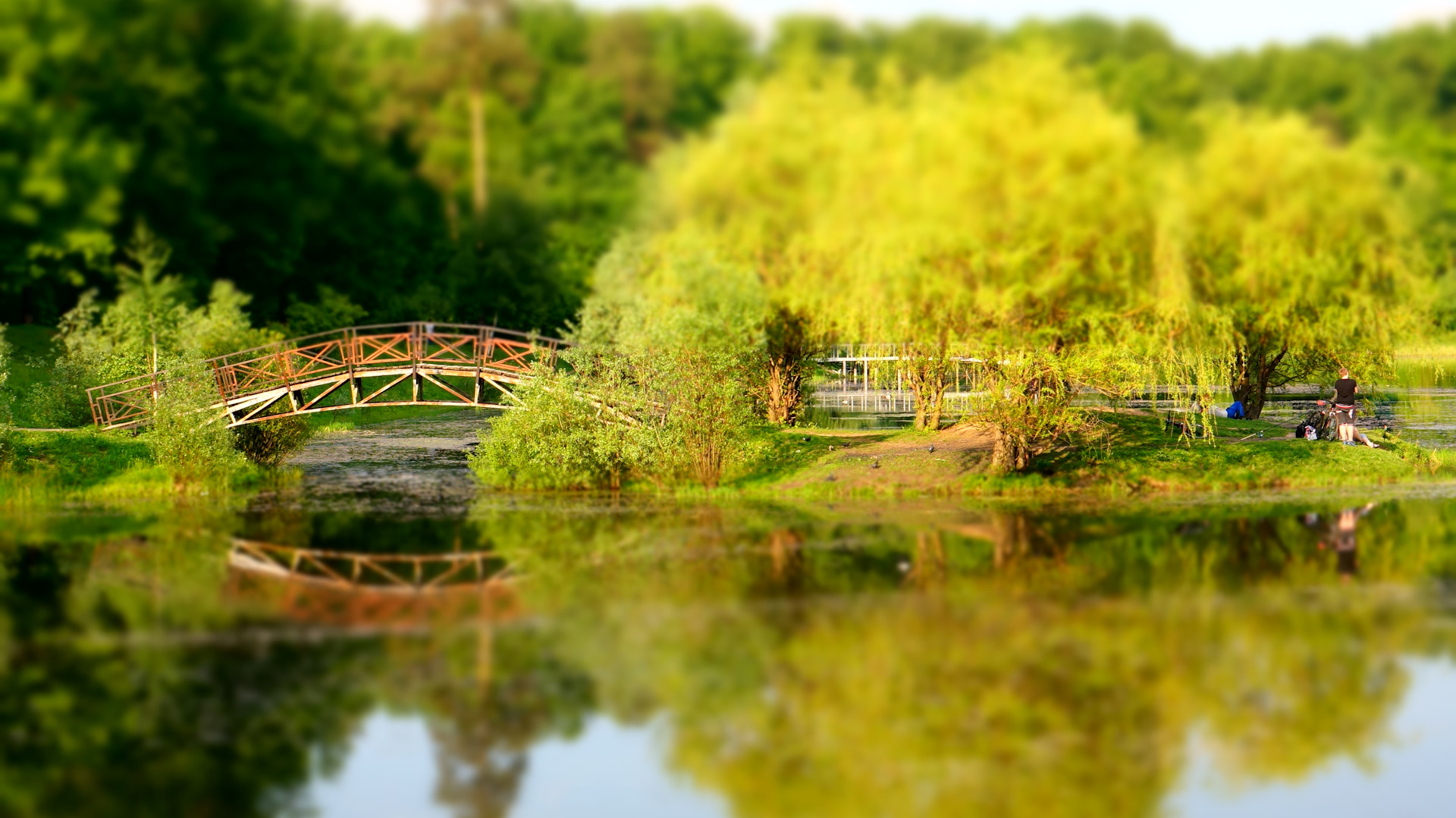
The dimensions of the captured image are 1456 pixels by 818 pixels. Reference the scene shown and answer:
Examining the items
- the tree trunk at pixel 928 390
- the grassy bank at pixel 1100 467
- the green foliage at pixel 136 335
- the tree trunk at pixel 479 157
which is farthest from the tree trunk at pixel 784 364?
the tree trunk at pixel 479 157

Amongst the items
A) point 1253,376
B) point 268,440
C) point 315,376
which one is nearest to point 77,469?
point 268,440

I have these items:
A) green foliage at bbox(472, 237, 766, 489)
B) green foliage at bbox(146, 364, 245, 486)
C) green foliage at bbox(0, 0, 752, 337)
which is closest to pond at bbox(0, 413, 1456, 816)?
green foliage at bbox(472, 237, 766, 489)

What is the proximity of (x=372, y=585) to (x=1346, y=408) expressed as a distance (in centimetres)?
2159

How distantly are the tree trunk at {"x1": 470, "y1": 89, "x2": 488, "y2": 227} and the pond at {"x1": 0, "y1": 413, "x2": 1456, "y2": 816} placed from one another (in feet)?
147

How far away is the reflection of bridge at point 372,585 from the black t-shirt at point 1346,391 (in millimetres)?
19046

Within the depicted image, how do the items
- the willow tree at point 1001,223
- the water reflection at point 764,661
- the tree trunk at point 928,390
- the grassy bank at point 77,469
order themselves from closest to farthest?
the water reflection at point 764,661 < the willow tree at point 1001,223 < the grassy bank at point 77,469 < the tree trunk at point 928,390

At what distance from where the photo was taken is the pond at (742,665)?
13062 millimetres

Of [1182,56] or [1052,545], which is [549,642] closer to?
[1052,545]

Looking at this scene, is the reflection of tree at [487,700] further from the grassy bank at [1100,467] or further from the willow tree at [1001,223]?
the willow tree at [1001,223]

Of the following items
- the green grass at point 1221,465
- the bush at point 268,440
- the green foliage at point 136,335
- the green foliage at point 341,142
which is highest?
the green foliage at point 341,142

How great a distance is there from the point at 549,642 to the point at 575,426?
13638 millimetres

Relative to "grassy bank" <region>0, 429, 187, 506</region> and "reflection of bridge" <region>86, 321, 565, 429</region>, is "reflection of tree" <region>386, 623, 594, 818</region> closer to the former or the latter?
"reflection of bridge" <region>86, 321, 565, 429</region>

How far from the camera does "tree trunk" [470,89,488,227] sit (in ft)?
232

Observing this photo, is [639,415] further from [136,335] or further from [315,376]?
[136,335]
